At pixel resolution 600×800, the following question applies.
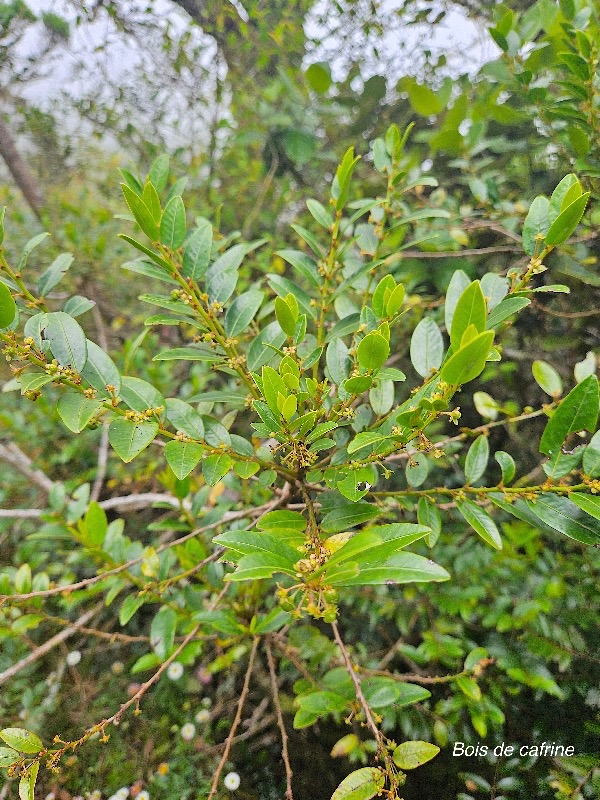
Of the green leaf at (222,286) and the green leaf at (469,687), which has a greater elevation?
the green leaf at (222,286)

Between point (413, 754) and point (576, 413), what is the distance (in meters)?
0.56

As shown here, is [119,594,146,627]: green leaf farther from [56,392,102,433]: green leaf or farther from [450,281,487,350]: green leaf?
[450,281,487,350]: green leaf

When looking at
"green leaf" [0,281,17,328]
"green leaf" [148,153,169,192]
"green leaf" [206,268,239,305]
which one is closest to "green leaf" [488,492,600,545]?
"green leaf" [206,268,239,305]

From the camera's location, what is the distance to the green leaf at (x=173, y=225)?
708mm

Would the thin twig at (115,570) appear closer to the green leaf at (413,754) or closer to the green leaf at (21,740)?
the green leaf at (21,740)

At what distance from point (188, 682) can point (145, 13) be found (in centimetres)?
319

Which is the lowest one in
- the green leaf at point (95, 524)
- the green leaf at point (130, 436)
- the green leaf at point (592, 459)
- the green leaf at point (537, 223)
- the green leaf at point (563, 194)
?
the green leaf at point (95, 524)

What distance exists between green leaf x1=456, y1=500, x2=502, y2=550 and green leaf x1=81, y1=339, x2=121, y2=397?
55 centimetres

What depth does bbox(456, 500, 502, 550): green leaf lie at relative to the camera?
634 mm

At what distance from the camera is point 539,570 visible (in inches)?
46.4

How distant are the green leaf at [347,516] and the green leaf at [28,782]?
0.55m

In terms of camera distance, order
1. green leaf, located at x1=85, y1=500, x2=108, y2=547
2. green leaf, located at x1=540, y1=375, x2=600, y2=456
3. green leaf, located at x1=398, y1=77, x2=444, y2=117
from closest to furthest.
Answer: green leaf, located at x1=540, y1=375, x2=600, y2=456, green leaf, located at x1=85, y1=500, x2=108, y2=547, green leaf, located at x1=398, y1=77, x2=444, y2=117

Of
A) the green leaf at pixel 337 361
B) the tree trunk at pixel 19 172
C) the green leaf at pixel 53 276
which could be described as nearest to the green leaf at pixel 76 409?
the green leaf at pixel 53 276

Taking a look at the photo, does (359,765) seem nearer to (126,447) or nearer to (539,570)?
(539,570)
